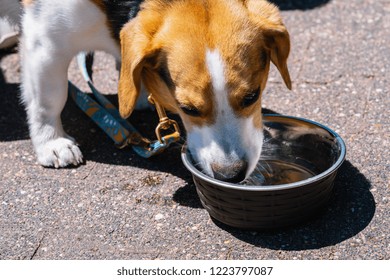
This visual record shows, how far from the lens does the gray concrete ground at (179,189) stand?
3418mm

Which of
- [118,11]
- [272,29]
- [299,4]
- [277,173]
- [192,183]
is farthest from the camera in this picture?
[299,4]

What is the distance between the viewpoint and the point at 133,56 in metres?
3.40

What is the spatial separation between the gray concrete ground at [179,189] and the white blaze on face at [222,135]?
16.4 inches

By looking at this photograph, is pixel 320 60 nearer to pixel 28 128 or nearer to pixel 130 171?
pixel 130 171

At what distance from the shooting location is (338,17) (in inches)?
227

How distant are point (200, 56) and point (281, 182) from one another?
971 mm

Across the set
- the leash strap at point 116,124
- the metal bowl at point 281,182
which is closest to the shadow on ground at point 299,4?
the leash strap at point 116,124

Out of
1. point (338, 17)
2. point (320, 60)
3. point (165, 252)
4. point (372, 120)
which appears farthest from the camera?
point (338, 17)

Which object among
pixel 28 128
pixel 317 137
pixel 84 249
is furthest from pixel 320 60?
pixel 84 249

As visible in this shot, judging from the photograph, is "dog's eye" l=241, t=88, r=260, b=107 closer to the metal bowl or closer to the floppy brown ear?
the floppy brown ear

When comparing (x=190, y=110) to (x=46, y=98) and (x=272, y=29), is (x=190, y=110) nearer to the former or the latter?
(x=272, y=29)

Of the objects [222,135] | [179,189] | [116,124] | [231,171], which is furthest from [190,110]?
[116,124]

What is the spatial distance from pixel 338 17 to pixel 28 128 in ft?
9.19

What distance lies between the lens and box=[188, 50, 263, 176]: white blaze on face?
10.5 ft
